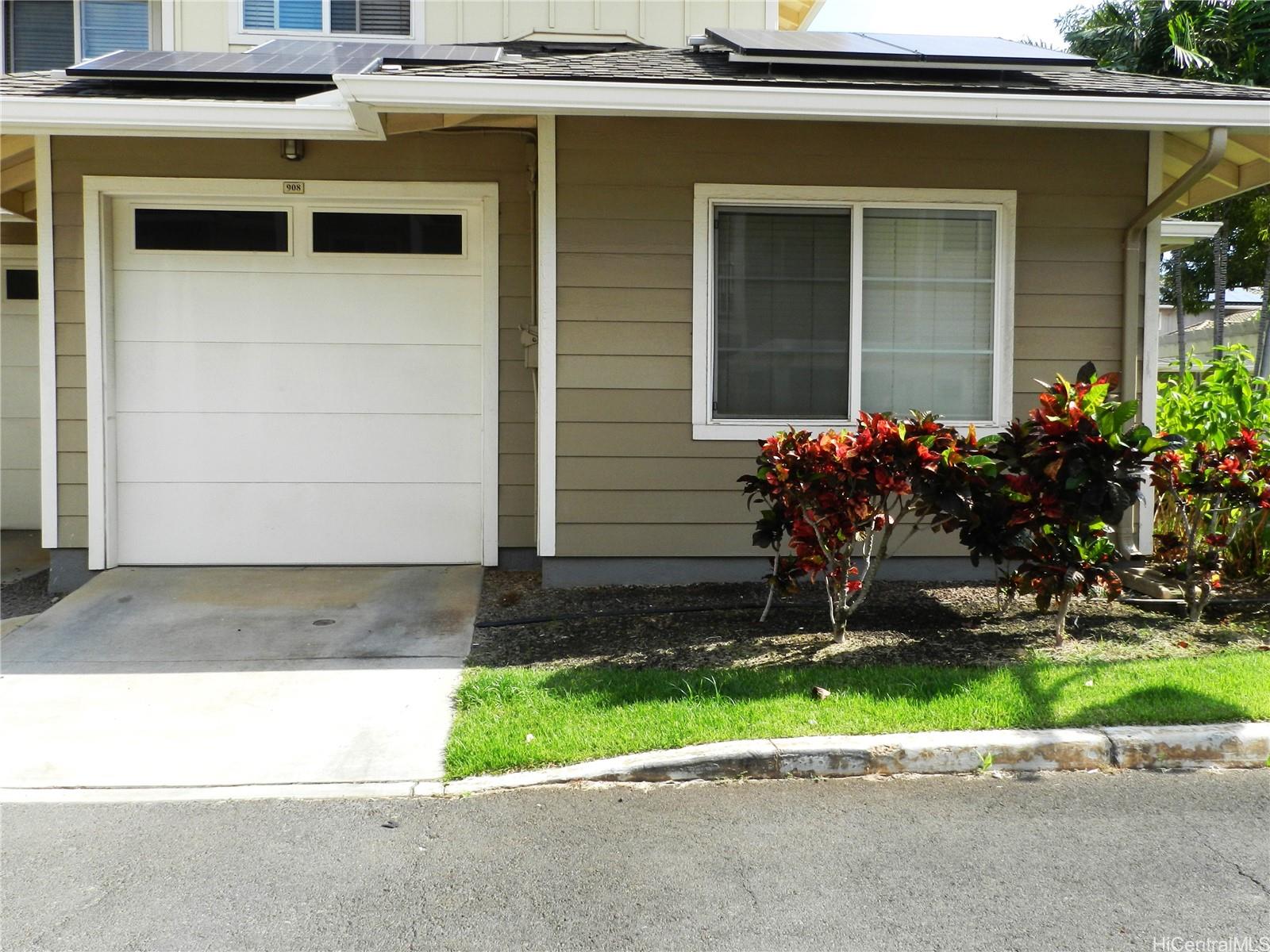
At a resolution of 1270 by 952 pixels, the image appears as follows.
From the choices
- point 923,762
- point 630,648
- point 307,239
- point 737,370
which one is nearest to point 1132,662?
point 923,762

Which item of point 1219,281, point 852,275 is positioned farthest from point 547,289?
point 1219,281

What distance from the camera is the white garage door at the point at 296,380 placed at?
295 inches

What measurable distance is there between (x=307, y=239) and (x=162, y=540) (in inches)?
93.0

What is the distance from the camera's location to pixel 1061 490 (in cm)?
543

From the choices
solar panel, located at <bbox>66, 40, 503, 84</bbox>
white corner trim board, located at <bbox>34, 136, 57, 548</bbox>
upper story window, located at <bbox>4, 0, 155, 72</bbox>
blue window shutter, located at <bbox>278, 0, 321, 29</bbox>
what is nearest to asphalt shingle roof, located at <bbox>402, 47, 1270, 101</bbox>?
solar panel, located at <bbox>66, 40, 503, 84</bbox>

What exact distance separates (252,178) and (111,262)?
45.0 inches

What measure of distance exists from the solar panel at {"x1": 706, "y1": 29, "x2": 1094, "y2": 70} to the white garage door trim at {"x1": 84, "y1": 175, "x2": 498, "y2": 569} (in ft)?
6.72

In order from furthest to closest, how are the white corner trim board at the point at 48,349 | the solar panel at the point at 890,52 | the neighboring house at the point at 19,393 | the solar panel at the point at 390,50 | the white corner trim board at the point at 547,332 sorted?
the neighboring house at the point at 19,393 → the white corner trim board at the point at 48,349 → the solar panel at the point at 390,50 → the white corner trim board at the point at 547,332 → the solar panel at the point at 890,52

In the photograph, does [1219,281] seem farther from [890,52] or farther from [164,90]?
[164,90]

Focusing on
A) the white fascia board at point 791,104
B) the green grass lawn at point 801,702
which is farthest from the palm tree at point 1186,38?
the green grass lawn at point 801,702

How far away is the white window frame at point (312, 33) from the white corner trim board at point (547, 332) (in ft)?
8.21

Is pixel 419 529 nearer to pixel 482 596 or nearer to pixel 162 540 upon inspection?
pixel 482 596

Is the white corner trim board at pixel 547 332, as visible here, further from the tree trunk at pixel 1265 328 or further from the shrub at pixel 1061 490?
the tree trunk at pixel 1265 328

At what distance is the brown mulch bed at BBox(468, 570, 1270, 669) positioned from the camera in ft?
18.2
